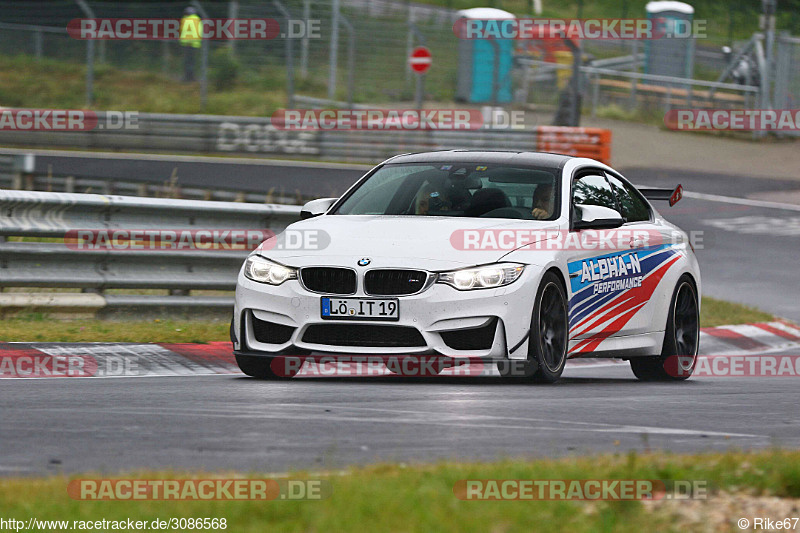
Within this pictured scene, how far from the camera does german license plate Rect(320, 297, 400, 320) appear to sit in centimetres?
820

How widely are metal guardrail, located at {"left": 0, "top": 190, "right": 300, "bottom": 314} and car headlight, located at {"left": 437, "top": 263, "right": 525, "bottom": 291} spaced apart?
383cm

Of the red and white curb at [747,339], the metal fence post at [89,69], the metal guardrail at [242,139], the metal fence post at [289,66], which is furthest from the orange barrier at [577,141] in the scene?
the red and white curb at [747,339]

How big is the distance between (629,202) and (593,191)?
667 mm

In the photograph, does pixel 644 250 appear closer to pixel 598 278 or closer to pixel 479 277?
pixel 598 278

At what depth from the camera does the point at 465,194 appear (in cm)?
933

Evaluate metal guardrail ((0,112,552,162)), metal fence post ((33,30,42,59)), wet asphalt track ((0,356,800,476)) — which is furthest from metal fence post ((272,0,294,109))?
wet asphalt track ((0,356,800,476))

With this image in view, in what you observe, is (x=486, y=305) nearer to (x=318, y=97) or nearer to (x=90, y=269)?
(x=90, y=269)

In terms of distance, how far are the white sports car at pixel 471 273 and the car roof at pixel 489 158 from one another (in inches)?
0.4

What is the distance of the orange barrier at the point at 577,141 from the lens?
27906 mm

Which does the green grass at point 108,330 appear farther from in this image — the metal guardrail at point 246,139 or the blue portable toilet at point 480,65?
the blue portable toilet at point 480,65

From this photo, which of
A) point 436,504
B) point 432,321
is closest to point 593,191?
point 432,321

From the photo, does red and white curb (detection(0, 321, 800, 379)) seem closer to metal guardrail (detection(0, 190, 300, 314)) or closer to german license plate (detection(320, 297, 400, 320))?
metal guardrail (detection(0, 190, 300, 314))

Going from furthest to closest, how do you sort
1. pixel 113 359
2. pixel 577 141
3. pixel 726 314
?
pixel 577 141, pixel 726 314, pixel 113 359

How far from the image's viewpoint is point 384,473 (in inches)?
200
